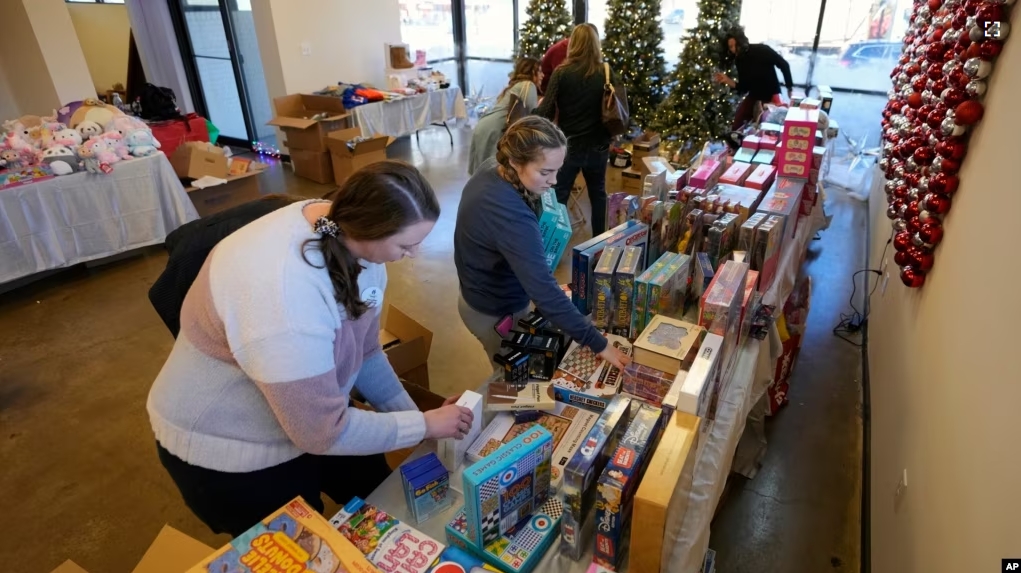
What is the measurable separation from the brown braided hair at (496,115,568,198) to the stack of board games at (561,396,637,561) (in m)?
0.80

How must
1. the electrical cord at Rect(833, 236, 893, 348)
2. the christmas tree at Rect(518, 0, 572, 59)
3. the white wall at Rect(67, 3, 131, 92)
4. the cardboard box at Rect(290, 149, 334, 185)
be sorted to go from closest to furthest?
the electrical cord at Rect(833, 236, 893, 348)
the cardboard box at Rect(290, 149, 334, 185)
the christmas tree at Rect(518, 0, 572, 59)
the white wall at Rect(67, 3, 131, 92)

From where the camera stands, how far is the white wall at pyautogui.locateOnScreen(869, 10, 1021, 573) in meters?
1.10

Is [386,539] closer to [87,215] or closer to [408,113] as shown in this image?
[87,215]

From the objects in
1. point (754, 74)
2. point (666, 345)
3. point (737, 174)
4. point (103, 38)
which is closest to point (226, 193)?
point (737, 174)

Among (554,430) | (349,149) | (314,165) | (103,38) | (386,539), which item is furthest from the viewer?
(103,38)

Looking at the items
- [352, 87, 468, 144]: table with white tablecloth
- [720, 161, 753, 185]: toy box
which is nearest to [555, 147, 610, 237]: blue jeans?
[720, 161, 753, 185]: toy box

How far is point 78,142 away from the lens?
159 inches

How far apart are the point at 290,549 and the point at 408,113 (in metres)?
6.39

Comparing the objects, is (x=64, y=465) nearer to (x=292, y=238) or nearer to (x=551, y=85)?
(x=292, y=238)

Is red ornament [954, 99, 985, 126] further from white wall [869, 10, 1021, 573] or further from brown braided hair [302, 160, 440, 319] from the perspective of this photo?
brown braided hair [302, 160, 440, 319]

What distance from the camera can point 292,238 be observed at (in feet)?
3.50

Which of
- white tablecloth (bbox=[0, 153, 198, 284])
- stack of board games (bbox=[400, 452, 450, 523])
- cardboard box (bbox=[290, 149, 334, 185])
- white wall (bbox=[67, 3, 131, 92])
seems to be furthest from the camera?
white wall (bbox=[67, 3, 131, 92])

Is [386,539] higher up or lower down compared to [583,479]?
lower down

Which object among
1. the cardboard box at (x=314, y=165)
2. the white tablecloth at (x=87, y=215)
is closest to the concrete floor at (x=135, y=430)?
the white tablecloth at (x=87, y=215)
